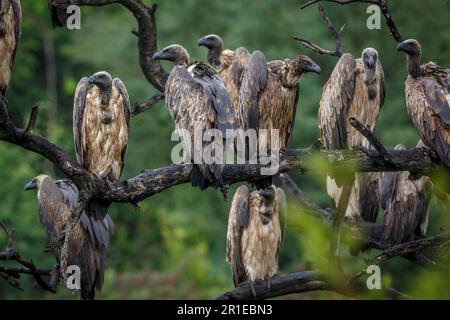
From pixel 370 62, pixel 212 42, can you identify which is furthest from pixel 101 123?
pixel 212 42

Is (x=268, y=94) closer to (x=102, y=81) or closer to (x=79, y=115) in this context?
(x=102, y=81)

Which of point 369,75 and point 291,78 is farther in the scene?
point 369,75

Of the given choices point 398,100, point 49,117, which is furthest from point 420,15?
point 49,117

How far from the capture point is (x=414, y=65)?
25.5 ft

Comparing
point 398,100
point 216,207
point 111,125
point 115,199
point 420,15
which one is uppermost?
point 420,15

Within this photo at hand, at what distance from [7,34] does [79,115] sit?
97cm

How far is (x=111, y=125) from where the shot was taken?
8227mm

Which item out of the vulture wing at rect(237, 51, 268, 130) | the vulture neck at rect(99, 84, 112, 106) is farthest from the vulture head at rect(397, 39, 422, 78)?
the vulture neck at rect(99, 84, 112, 106)

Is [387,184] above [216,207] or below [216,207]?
below

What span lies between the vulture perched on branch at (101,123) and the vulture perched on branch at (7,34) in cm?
72

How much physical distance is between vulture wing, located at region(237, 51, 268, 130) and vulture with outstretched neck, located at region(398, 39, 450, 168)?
128 cm
